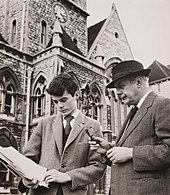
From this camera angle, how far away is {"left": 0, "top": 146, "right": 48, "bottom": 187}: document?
708 mm

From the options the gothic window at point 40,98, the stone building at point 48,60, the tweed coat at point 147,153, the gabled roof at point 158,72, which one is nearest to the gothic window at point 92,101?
the stone building at point 48,60

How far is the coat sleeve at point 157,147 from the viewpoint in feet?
2.10

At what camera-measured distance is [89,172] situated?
788mm

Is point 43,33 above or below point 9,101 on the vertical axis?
above

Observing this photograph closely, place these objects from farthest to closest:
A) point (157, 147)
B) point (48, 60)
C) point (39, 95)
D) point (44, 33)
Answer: point (44, 33) → point (48, 60) → point (39, 95) → point (157, 147)

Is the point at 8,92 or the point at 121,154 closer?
the point at 121,154

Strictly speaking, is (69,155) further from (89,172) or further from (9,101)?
(9,101)

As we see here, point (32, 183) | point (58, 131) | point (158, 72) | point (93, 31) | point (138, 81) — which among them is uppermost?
point (93, 31)

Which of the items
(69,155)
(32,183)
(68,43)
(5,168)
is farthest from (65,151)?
(68,43)

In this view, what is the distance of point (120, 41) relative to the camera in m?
1.30

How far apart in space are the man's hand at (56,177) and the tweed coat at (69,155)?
0.05 ft

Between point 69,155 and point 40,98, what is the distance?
19.3 inches

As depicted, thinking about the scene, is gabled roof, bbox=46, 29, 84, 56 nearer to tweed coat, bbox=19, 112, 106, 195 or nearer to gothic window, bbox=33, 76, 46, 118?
gothic window, bbox=33, 76, 46, 118

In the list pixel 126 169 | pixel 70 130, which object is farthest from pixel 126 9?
pixel 126 169
